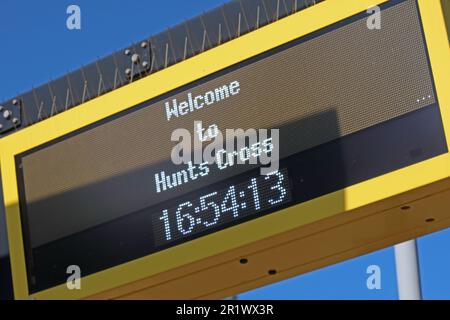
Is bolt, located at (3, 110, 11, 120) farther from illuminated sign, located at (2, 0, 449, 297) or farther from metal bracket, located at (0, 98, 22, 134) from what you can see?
illuminated sign, located at (2, 0, 449, 297)

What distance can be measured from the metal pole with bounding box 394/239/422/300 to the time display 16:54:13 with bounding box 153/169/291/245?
A: 4.13 m

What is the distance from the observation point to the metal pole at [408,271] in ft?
41.4

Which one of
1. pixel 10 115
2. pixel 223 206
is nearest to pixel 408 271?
pixel 223 206

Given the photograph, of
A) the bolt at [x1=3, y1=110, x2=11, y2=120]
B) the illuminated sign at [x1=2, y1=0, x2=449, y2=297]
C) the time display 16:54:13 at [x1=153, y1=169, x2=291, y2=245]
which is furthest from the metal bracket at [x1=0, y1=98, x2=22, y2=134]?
the time display 16:54:13 at [x1=153, y1=169, x2=291, y2=245]

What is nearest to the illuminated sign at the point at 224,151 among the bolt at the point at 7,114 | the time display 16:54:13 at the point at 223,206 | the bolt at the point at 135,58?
the time display 16:54:13 at the point at 223,206

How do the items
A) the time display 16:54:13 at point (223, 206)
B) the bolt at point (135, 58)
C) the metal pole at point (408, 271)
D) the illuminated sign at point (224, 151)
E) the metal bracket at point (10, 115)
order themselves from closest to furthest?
the illuminated sign at point (224, 151), the time display 16:54:13 at point (223, 206), the bolt at point (135, 58), the metal bracket at point (10, 115), the metal pole at point (408, 271)

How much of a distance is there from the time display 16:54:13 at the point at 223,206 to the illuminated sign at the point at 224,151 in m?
0.01

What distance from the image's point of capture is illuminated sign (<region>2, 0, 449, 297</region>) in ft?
28.5

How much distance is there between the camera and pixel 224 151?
9.26 metres

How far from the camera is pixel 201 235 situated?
9.18 m

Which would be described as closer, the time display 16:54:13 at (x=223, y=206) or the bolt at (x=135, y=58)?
the time display 16:54:13 at (x=223, y=206)

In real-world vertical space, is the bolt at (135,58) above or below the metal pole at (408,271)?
above

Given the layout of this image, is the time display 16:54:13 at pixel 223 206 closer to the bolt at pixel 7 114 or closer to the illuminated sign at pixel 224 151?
the illuminated sign at pixel 224 151
